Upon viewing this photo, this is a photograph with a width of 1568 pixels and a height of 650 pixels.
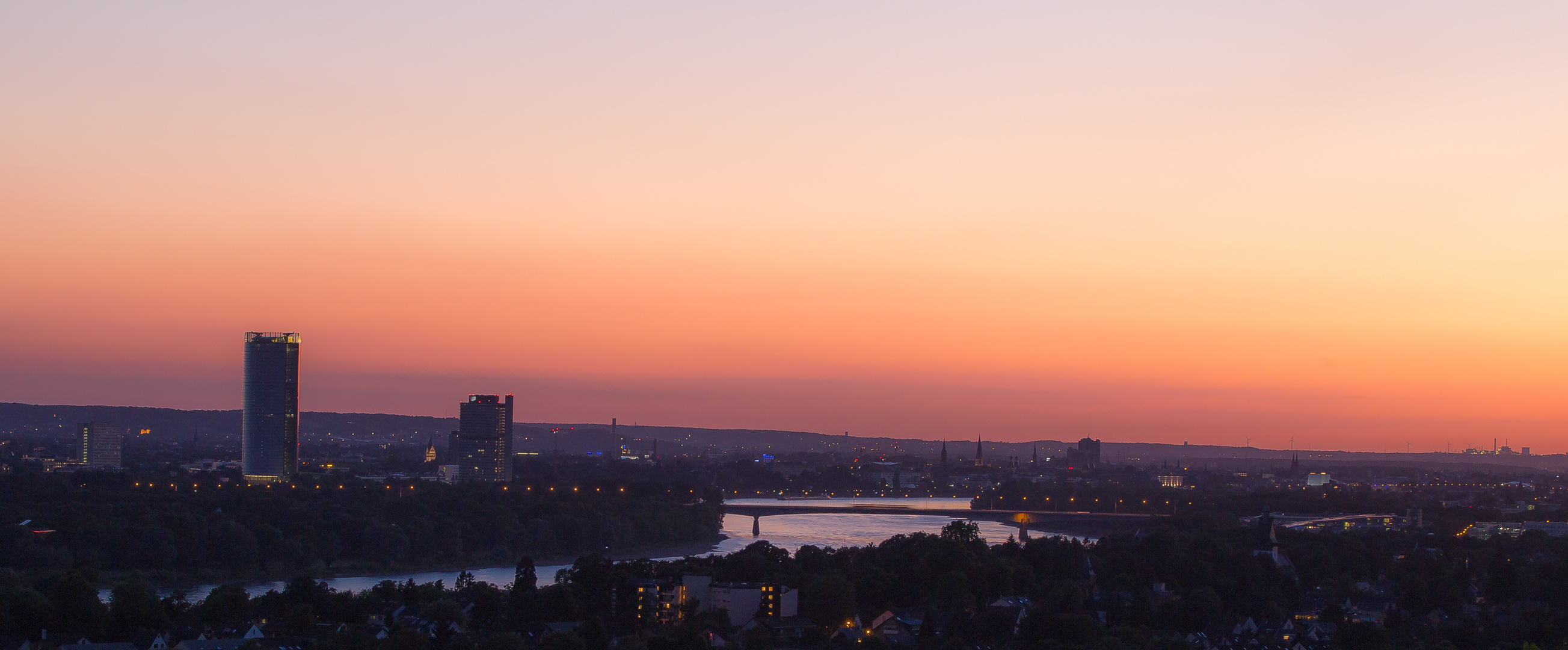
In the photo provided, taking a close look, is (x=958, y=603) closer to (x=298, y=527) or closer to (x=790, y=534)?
(x=298, y=527)

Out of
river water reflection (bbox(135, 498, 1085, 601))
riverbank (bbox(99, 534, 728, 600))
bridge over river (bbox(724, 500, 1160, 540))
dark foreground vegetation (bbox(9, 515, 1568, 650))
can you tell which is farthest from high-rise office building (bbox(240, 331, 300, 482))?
dark foreground vegetation (bbox(9, 515, 1568, 650))

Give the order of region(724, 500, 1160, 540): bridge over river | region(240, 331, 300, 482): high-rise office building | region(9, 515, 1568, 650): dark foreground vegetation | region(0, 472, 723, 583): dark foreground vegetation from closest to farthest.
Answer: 1. region(9, 515, 1568, 650): dark foreground vegetation
2. region(0, 472, 723, 583): dark foreground vegetation
3. region(724, 500, 1160, 540): bridge over river
4. region(240, 331, 300, 482): high-rise office building

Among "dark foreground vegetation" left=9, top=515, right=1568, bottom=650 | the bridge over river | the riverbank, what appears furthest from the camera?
the bridge over river

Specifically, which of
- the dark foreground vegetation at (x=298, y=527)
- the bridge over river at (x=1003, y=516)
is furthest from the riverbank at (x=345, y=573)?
the bridge over river at (x=1003, y=516)

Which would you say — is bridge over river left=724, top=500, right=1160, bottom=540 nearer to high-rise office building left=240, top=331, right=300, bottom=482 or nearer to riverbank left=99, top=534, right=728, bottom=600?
riverbank left=99, top=534, right=728, bottom=600

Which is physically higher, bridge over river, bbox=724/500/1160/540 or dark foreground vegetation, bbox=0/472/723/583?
dark foreground vegetation, bbox=0/472/723/583
